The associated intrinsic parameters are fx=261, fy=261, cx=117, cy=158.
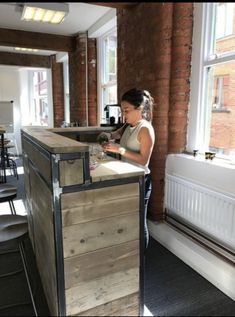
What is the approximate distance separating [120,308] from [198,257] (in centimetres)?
97

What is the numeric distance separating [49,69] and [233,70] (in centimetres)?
619

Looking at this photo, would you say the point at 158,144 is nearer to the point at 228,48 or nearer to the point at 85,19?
the point at 228,48

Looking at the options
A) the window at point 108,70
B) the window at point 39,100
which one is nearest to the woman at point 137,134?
the window at point 108,70

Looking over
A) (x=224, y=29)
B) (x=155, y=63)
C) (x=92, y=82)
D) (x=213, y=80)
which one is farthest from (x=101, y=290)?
(x=92, y=82)

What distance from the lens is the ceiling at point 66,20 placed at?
3.90 metres

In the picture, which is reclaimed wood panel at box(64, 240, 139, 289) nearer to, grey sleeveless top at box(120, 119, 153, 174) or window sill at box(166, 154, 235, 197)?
grey sleeveless top at box(120, 119, 153, 174)

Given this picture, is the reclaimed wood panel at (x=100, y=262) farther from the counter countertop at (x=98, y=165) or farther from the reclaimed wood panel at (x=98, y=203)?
the counter countertop at (x=98, y=165)

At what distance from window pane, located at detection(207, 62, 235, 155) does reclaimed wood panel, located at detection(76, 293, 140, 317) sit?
153cm

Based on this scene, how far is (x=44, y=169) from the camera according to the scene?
158cm

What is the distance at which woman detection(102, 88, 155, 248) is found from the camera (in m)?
2.00

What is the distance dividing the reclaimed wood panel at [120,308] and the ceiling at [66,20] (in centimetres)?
352

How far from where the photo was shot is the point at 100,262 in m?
1.57

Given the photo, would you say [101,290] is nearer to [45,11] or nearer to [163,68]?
[163,68]

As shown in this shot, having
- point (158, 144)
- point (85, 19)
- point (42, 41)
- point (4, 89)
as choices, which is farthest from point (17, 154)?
point (158, 144)
